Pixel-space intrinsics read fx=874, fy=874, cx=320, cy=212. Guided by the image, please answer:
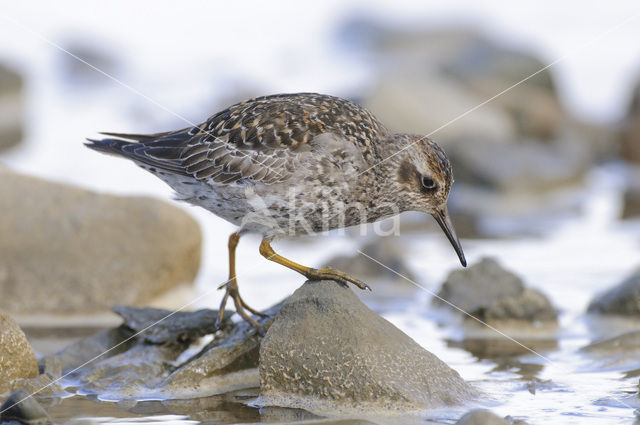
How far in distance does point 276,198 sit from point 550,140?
38.6ft

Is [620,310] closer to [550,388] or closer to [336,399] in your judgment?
[550,388]

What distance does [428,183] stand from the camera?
265 inches

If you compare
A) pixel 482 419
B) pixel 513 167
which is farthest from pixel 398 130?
pixel 482 419

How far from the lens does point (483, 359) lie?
6887mm

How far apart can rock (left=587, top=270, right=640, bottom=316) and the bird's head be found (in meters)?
2.10

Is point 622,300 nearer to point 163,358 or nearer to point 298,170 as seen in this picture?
point 298,170

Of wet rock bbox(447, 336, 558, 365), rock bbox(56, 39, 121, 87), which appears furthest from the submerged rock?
rock bbox(56, 39, 121, 87)

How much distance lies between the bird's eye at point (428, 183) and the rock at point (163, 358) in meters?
1.52

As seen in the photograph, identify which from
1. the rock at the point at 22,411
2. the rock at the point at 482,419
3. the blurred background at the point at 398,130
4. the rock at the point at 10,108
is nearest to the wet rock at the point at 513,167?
the blurred background at the point at 398,130

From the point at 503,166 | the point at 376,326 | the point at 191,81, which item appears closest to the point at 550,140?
the point at 503,166

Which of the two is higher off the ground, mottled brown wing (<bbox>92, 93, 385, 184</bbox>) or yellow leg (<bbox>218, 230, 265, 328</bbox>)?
mottled brown wing (<bbox>92, 93, 385, 184</bbox>)

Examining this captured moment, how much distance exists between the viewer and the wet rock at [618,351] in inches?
259

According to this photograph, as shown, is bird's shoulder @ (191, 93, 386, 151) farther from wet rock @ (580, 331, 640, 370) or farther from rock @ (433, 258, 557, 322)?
wet rock @ (580, 331, 640, 370)

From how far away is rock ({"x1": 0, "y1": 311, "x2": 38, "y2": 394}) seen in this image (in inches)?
229
